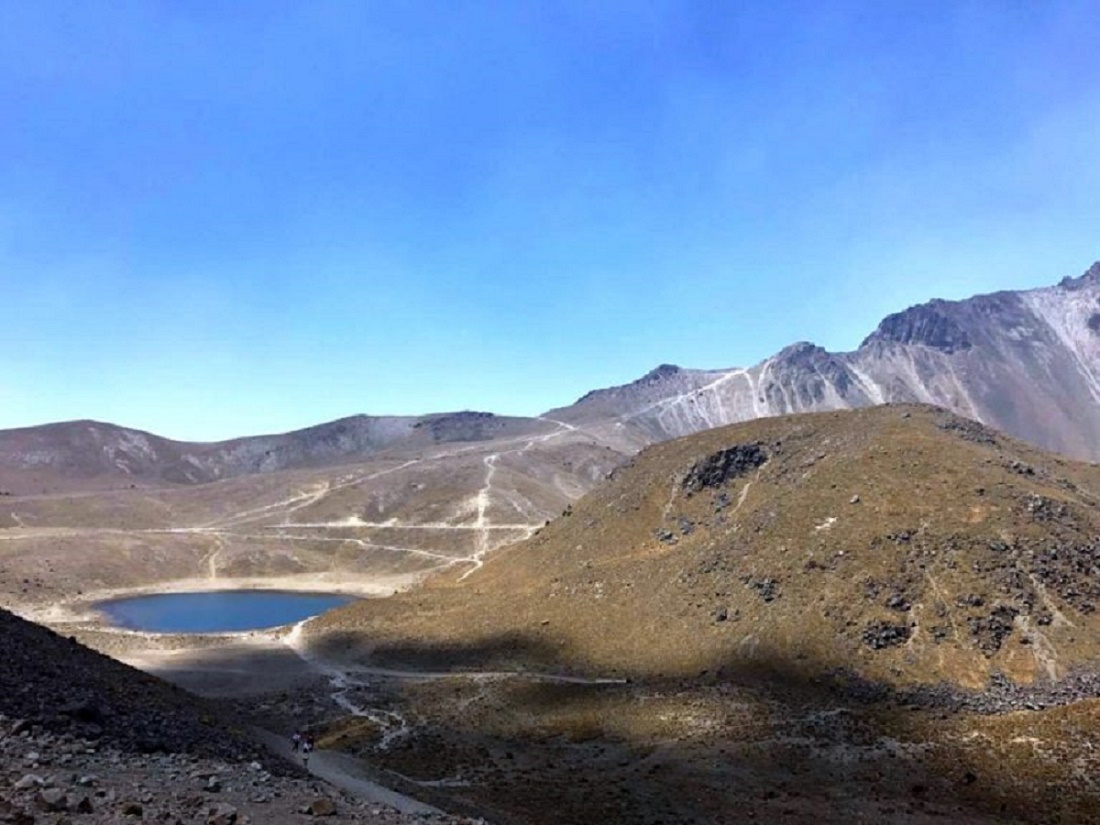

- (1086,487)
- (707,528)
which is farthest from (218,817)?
(1086,487)

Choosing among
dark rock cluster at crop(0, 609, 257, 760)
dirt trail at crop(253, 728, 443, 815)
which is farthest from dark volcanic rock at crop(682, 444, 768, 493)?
dark rock cluster at crop(0, 609, 257, 760)

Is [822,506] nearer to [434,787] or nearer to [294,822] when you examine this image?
[434,787]

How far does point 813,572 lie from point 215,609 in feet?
338

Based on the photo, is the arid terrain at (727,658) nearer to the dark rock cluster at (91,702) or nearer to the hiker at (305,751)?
the dark rock cluster at (91,702)

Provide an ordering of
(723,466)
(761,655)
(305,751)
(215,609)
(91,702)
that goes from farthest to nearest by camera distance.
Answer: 1. (215,609)
2. (723,466)
3. (761,655)
4. (305,751)
5. (91,702)

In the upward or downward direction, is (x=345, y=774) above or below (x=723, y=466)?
below

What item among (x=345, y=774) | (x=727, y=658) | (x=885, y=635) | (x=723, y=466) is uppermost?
(x=723, y=466)

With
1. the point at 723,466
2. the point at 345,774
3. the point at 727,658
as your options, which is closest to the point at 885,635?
the point at 727,658

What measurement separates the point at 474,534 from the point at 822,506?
107983 millimetres

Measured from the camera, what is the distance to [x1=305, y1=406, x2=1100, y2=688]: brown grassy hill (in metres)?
57.1

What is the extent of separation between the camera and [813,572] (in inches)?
2598

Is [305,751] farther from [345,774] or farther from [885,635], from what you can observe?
[885,635]

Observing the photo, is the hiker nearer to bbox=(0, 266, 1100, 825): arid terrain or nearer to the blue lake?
bbox=(0, 266, 1100, 825): arid terrain

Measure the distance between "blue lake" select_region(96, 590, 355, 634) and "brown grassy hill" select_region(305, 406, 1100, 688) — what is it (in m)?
30.9
